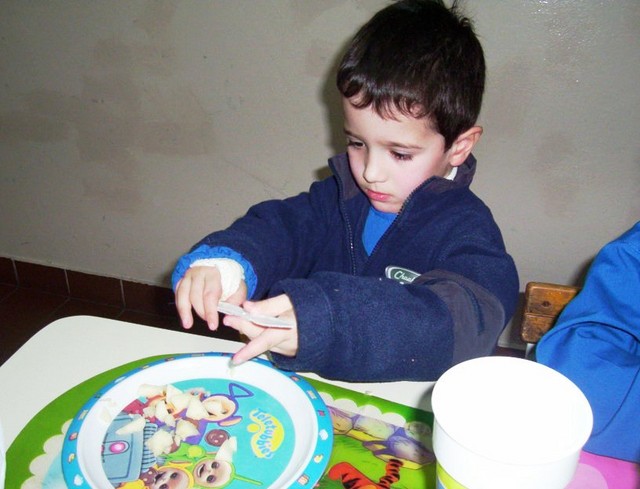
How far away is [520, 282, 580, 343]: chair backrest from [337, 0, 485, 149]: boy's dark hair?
245mm

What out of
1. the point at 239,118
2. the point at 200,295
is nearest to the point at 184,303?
the point at 200,295

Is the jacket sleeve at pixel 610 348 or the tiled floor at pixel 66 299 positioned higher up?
the jacket sleeve at pixel 610 348

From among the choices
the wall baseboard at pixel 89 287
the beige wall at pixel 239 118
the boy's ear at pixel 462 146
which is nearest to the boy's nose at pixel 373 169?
the boy's ear at pixel 462 146

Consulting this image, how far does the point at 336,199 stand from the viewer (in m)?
0.98

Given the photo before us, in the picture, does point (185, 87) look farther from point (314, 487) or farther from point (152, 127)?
point (314, 487)

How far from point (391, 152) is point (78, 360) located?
0.49 m

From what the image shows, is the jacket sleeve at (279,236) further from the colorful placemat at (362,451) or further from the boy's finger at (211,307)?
the colorful placemat at (362,451)

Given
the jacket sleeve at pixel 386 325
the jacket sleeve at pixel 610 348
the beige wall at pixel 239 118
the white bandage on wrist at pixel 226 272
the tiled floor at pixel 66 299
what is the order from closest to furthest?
the jacket sleeve at pixel 386 325, the jacket sleeve at pixel 610 348, the white bandage on wrist at pixel 226 272, the beige wall at pixel 239 118, the tiled floor at pixel 66 299

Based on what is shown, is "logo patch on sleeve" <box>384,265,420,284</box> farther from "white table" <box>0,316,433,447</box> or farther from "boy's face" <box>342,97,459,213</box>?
"white table" <box>0,316,433,447</box>

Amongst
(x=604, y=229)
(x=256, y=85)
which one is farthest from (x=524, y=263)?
(x=256, y=85)

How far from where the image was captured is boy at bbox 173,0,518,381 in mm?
528

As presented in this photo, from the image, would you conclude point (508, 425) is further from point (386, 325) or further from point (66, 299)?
point (66, 299)

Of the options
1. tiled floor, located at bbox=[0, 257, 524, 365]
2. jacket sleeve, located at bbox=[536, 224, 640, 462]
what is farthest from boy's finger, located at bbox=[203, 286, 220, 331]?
tiled floor, located at bbox=[0, 257, 524, 365]

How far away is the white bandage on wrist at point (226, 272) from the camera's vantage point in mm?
726
